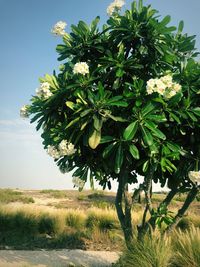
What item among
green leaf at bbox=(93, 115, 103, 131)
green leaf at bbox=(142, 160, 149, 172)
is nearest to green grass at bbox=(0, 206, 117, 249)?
green leaf at bbox=(142, 160, 149, 172)

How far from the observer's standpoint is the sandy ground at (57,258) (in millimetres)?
6929

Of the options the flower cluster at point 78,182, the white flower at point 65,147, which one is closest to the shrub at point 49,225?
the flower cluster at point 78,182

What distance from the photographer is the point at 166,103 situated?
5.04m

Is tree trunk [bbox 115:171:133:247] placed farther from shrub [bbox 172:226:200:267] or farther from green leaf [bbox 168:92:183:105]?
green leaf [bbox 168:92:183:105]

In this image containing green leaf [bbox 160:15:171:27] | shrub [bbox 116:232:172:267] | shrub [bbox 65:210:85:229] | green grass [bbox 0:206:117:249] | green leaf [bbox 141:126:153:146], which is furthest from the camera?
shrub [bbox 65:210:85:229]

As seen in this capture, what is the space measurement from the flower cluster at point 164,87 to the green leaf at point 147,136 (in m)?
0.48

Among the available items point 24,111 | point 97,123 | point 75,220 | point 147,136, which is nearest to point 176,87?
point 147,136

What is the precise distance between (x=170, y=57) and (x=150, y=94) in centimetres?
80

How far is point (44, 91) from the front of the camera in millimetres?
5102

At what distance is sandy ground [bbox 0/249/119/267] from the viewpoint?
6.93m

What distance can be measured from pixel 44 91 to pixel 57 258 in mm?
3790

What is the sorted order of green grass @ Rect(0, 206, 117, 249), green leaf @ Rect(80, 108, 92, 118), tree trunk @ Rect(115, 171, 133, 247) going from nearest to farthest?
green leaf @ Rect(80, 108, 92, 118), tree trunk @ Rect(115, 171, 133, 247), green grass @ Rect(0, 206, 117, 249)

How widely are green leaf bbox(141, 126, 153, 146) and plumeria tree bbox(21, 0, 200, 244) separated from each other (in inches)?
0.5

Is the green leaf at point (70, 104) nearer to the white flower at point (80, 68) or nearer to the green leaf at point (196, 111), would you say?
the white flower at point (80, 68)
